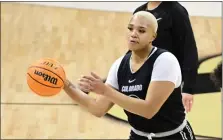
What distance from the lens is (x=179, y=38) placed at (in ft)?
5.98

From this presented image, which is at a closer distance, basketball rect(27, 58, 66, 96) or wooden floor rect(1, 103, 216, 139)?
basketball rect(27, 58, 66, 96)

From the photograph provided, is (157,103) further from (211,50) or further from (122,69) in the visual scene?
(211,50)

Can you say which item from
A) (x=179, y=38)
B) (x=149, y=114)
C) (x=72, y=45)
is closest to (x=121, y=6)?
(x=72, y=45)

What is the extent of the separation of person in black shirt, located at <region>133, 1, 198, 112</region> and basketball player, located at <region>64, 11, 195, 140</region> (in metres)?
0.30

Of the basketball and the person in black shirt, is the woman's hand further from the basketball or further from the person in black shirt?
the person in black shirt

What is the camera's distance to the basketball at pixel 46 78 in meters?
1.49

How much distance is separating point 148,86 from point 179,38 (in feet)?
1.61

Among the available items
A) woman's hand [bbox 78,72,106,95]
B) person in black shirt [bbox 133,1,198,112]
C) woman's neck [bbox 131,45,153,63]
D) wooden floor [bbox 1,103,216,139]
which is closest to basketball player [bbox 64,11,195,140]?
woman's neck [bbox 131,45,153,63]

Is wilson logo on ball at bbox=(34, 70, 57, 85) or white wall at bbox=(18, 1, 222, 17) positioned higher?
wilson logo on ball at bbox=(34, 70, 57, 85)

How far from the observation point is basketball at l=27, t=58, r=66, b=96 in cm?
A: 149

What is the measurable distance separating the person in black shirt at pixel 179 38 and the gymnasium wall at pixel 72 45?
149 cm

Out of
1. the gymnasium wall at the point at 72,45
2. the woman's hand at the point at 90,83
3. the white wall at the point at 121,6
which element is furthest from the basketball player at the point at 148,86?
the white wall at the point at 121,6

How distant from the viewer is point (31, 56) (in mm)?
3652

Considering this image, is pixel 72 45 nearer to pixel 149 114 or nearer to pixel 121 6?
pixel 121 6
